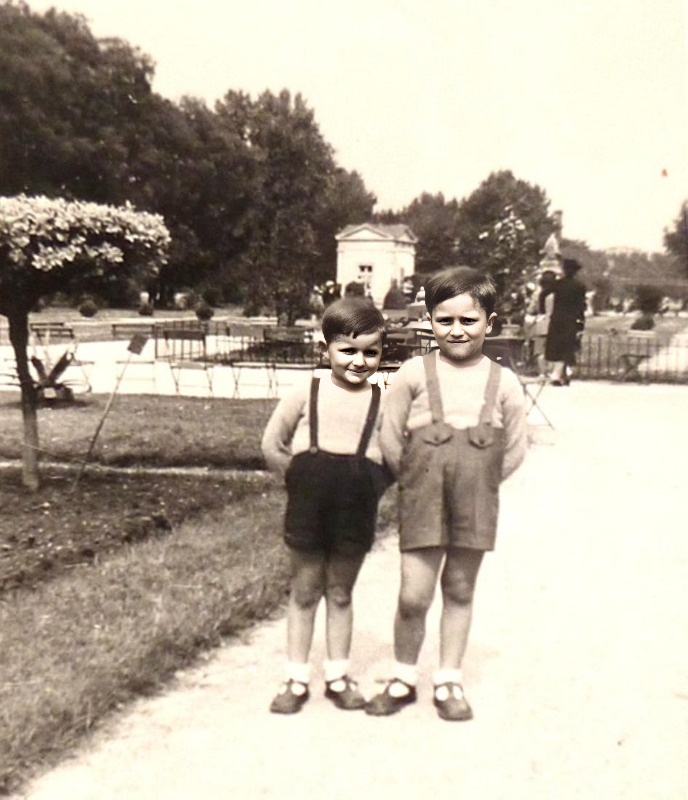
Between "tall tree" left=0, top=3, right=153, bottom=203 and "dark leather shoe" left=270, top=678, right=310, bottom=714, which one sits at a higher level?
"tall tree" left=0, top=3, right=153, bottom=203

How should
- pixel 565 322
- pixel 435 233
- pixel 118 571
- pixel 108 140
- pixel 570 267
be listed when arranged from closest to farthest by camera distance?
pixel 118 571, pixel 565 322, pixel 570 267, pixel 108 140, pixel 435 233

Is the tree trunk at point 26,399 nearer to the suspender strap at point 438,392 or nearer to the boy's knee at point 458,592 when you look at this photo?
the boy's knee at point 458,592

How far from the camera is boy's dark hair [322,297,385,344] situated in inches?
133

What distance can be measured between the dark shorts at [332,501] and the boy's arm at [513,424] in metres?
0.42

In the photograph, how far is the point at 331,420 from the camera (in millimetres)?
3490

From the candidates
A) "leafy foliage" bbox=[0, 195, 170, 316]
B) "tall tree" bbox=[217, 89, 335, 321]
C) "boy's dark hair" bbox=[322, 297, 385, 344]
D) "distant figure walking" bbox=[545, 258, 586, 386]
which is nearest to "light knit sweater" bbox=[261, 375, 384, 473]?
"boy's dark hair" bbox=[322, 297, 385, 344]

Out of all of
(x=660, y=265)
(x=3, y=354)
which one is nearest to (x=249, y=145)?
(x=3, y=354)

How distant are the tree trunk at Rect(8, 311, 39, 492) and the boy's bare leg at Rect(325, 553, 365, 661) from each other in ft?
13.9

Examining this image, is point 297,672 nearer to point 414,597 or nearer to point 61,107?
point 414,597

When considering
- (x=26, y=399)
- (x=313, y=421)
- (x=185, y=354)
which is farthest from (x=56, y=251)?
(x=185, y=354)

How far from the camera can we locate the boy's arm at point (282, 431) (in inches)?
140

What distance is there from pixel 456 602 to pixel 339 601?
40cm

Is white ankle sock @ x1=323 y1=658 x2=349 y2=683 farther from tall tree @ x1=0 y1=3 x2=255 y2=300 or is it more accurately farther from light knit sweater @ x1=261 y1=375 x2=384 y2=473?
tall tree @ x1=0 y1=3 x2=255 y2=300

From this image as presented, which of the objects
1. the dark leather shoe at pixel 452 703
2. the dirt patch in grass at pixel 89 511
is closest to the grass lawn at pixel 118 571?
the dirt patch in grass at pixel 89 511
